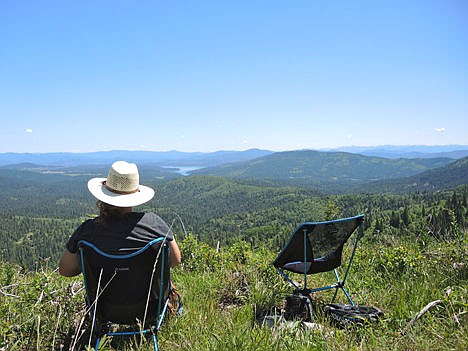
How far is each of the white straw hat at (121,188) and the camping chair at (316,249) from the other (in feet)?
4.63

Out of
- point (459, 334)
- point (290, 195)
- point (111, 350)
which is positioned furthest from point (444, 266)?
point (290, 195)

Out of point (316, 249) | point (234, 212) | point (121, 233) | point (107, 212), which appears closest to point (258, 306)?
point (316, 249)

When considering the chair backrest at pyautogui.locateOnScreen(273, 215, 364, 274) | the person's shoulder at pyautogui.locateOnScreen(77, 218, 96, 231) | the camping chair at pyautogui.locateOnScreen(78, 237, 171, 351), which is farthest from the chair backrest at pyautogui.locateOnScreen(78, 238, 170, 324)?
the chair backrest at pyautogui.locateOnScreen(273, 215, 364, 274)

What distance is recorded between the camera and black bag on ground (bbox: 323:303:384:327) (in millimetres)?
2242

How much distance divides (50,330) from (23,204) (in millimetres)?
215891

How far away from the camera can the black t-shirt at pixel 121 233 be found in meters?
2.08

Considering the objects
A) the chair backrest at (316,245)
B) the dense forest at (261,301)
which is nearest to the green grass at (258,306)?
the dense forest at (261,301)

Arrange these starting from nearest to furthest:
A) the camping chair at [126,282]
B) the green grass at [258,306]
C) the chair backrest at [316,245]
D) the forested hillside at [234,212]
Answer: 1. the green grass at [258,306]
2. the camping chair at [126,282]
3. the chair backrest at [316,245]
4. the forested hillside at [234,212]

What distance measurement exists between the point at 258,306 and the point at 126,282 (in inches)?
53.2

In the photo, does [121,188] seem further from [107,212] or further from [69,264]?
[69,264]

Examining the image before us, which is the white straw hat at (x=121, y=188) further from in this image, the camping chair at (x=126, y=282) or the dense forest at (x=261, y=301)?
the camping chair at (x=126, y=282)

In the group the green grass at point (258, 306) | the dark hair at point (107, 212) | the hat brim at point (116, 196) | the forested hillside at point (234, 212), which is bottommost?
the forested hillside at point (234, 212)

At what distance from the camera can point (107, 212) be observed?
2.27 m

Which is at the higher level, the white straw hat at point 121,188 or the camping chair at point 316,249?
the white straw hat at point 121,188
